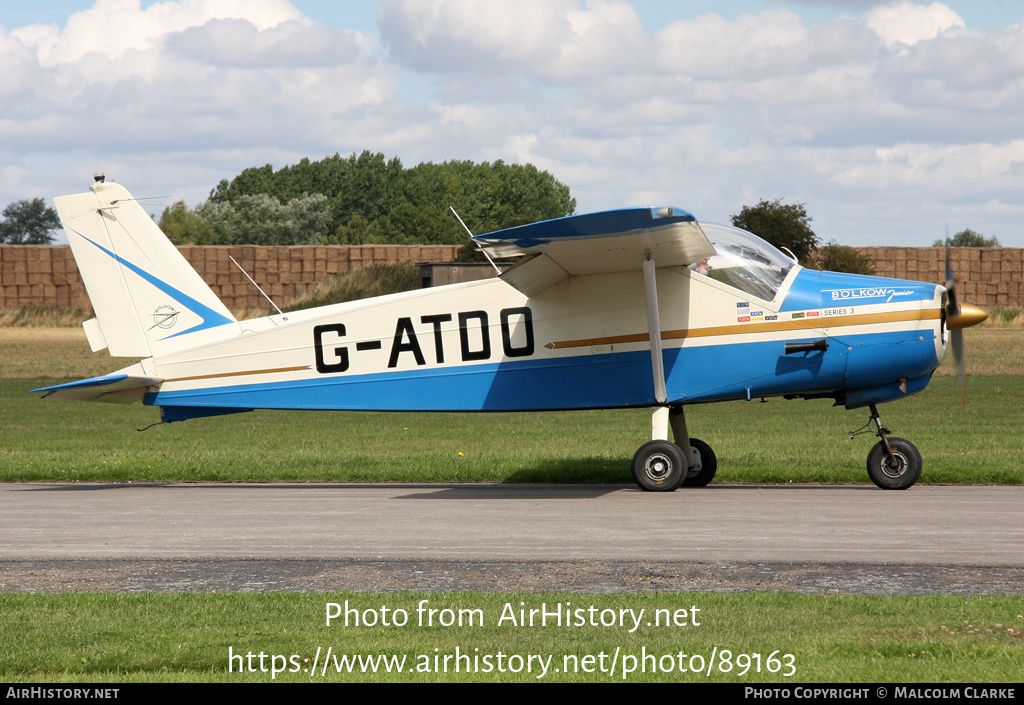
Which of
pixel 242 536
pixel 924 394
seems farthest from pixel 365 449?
pixel 924 394

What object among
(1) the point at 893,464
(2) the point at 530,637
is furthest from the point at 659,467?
(2) the point at 530,637

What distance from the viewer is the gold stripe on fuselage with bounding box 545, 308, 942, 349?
35.4 feet

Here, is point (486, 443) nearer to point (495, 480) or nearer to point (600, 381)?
point (495, 480)

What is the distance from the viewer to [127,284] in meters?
12.5

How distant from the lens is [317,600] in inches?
244

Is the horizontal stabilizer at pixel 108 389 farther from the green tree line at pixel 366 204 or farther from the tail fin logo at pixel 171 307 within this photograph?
the green tree line at pixel 366 204

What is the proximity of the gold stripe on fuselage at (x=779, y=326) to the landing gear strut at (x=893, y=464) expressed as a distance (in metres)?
1.00

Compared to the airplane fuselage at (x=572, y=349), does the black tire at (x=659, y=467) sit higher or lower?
lower

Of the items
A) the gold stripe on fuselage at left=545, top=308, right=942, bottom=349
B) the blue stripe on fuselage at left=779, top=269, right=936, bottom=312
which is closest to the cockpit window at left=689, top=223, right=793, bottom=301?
the blue stripe on fuselage at left=779, top=269, right=936, bottom=312

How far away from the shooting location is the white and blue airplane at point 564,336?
428 inches

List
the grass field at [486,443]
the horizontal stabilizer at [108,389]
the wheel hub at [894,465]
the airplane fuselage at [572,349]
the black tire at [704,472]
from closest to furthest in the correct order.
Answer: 1. the airplane fuselage at [572,349]
2. the wheel hub at [894,465]
3. the horizontal stabilizer at [108,389]
4. the black tire at [704,472]
5. the grass field at [486,443]

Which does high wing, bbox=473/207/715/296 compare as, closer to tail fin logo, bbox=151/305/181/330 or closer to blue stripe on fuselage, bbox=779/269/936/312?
blue stripe on fuselage, bbox=779/269/936/312

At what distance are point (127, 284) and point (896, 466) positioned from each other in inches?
360

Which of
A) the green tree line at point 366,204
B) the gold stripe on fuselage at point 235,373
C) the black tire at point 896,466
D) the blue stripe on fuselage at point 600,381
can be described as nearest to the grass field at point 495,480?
the black tire at point 896,466
